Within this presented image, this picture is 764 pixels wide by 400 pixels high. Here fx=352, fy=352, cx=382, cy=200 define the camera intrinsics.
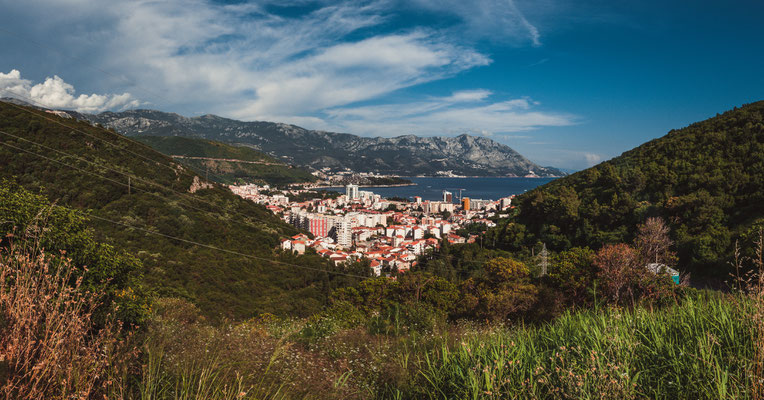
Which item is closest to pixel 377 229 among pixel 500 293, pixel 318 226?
pixel 318 226

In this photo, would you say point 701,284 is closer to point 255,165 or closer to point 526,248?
point 526,248

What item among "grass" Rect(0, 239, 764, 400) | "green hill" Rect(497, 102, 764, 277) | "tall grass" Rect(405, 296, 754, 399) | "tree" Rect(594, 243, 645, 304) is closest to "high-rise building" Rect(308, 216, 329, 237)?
"green hill" Rect(497, 102, 764, 277)

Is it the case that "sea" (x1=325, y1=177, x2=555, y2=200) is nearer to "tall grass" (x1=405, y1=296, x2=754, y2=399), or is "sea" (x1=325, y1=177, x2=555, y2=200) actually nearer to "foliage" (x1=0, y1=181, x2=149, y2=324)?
"foliage" (x1=0, y1=181, x2=149, y2=324)

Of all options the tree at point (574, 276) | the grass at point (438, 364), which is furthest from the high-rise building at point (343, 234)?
the grass at point (438, 364)

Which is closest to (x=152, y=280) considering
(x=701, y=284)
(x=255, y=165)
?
(x=701, y=284)

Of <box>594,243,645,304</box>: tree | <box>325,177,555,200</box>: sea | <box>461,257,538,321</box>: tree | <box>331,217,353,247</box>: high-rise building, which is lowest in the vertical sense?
<box>331,217,353,247</box>: high-rise building

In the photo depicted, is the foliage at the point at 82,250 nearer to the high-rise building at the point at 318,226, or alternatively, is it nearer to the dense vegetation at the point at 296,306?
the dense vegetation at the point at 296,306
